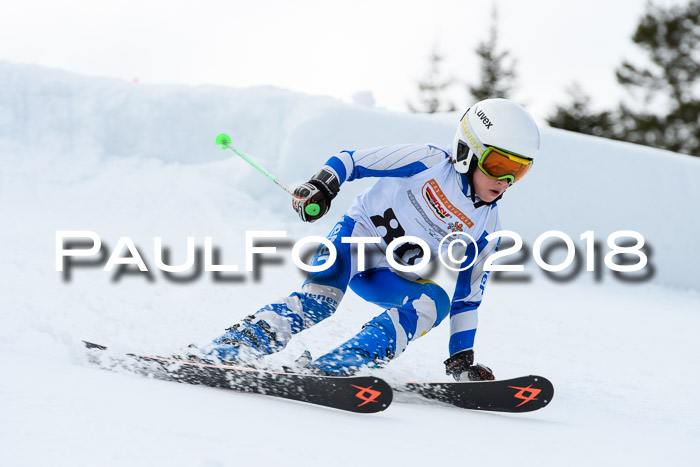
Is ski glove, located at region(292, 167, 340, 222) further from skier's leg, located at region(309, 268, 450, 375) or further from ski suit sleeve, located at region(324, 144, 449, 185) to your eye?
skier's leg, located at region(309, 268, 450, 375)

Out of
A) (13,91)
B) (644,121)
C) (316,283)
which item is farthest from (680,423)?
(644,121)

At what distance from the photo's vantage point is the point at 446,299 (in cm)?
284

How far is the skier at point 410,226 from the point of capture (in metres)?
2.67

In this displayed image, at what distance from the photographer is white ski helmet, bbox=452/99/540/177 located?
9.12 ft

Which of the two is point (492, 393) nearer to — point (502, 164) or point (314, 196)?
point (502, 164)

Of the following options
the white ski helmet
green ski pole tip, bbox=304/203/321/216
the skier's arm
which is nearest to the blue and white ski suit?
the skier's arm

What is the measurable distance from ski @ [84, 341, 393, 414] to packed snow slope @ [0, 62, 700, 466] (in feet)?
0.23

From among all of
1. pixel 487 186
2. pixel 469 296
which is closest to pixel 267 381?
pixel 469 296

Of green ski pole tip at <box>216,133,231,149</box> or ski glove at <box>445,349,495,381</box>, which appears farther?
green ski pole tip at <box>216,133,231,149</box>

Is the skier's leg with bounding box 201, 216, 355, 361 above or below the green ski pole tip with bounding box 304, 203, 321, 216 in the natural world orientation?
below

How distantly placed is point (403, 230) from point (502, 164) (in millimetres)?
525

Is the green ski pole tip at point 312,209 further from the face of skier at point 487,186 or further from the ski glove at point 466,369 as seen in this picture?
the ski glove at point 466,369

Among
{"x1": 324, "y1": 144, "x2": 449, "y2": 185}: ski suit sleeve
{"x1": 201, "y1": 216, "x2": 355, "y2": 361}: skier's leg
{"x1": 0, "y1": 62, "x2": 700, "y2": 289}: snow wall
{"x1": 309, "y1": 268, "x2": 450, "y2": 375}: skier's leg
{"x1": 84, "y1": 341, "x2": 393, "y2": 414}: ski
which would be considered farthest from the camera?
{"x1": 0, "y1": 62, "x2": 700, "y2": 289}: snow wall
